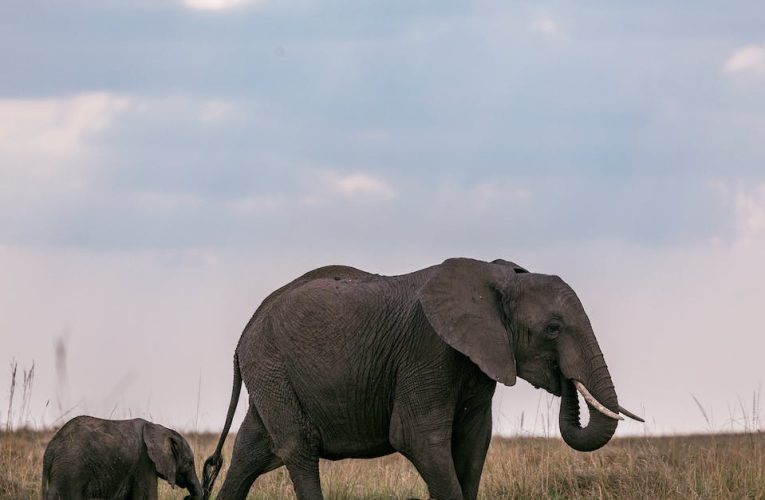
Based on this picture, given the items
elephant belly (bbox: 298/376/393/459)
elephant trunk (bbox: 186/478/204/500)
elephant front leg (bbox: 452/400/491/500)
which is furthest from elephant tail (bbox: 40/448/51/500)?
elephant front leg (bbox: 452/400/491/500)

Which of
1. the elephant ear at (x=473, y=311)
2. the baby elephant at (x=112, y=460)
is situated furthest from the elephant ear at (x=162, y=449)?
the elephant ear at (x=473, y=311)

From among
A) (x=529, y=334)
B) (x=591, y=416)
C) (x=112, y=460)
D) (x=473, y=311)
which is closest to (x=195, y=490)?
(x=112, y=460)

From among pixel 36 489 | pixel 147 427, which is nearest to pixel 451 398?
pixel 147 427

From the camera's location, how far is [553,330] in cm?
1027

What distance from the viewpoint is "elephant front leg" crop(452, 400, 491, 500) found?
10844 mm

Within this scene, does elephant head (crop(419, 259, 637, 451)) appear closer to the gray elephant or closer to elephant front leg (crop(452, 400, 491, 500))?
the gray elephant

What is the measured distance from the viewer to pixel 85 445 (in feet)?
37.6

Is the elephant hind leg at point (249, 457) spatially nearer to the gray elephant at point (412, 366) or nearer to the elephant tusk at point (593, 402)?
the gray elephant at point (412, 366)

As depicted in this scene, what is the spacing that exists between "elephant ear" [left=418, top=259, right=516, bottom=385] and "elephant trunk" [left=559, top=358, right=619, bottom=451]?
1.47 feet

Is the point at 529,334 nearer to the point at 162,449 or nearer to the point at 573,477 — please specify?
the point at 162,449

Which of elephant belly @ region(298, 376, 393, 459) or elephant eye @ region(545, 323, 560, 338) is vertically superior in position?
elephant eye @ region(545, 323, 560, 338)

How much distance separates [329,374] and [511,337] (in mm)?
1490

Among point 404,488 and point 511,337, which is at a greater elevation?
point 511,337

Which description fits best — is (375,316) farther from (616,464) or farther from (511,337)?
(616,464)
